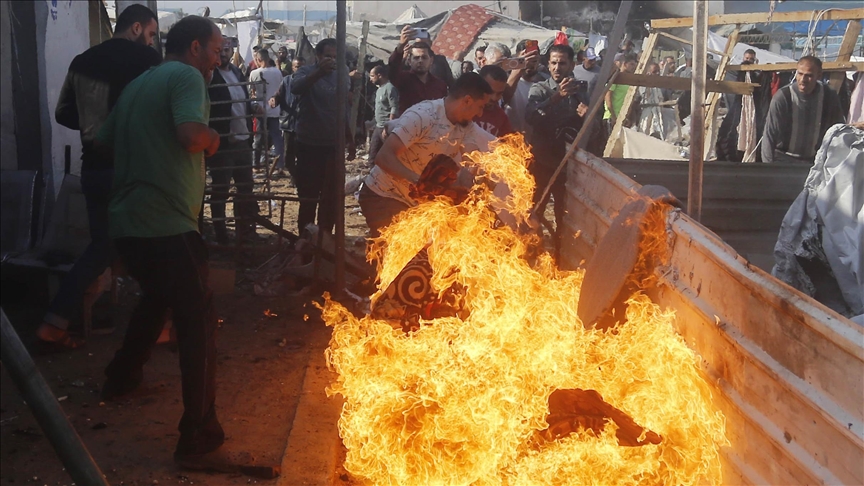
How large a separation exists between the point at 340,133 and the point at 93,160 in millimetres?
1827

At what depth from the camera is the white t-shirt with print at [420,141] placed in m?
5.73

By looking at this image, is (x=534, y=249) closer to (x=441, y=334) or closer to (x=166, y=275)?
(x=441, y=334)

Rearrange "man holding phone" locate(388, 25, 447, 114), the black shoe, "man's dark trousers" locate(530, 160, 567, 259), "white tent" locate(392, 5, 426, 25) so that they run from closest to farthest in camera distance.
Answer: the black shoe < "man's dark trousers" locate(530, 160, 567, 259) < "man holding phone" locate(388, 25, 447, 114) < "white tent" locate(392, 5, 426, 25)

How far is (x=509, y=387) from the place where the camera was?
392 centimetres

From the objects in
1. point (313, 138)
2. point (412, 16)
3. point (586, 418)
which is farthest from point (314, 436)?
point (412, 16)

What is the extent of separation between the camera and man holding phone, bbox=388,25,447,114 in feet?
25.2

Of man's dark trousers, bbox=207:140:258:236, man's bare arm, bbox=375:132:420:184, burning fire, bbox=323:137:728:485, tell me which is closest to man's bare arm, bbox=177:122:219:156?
burning fire, bbox=323:137:728:485

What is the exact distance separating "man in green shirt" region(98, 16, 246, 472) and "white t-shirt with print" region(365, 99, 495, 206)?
194 cm

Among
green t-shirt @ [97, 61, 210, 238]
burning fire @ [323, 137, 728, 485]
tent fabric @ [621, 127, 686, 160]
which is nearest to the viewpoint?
burning fire @ [323, 137, 728, 485]

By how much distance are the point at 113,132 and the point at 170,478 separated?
1873 millimetres

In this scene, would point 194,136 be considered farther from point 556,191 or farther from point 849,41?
point 849,41

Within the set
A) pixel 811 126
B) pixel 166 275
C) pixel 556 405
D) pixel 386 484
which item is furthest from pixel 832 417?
pixel 811 126

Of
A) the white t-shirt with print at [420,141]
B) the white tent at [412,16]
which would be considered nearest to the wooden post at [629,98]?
the white t-shirt with print at [420,141]

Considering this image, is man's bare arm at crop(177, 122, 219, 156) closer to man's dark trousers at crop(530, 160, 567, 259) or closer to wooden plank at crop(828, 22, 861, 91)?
man's dark trousers at crop(530, 160, 567, 259)
